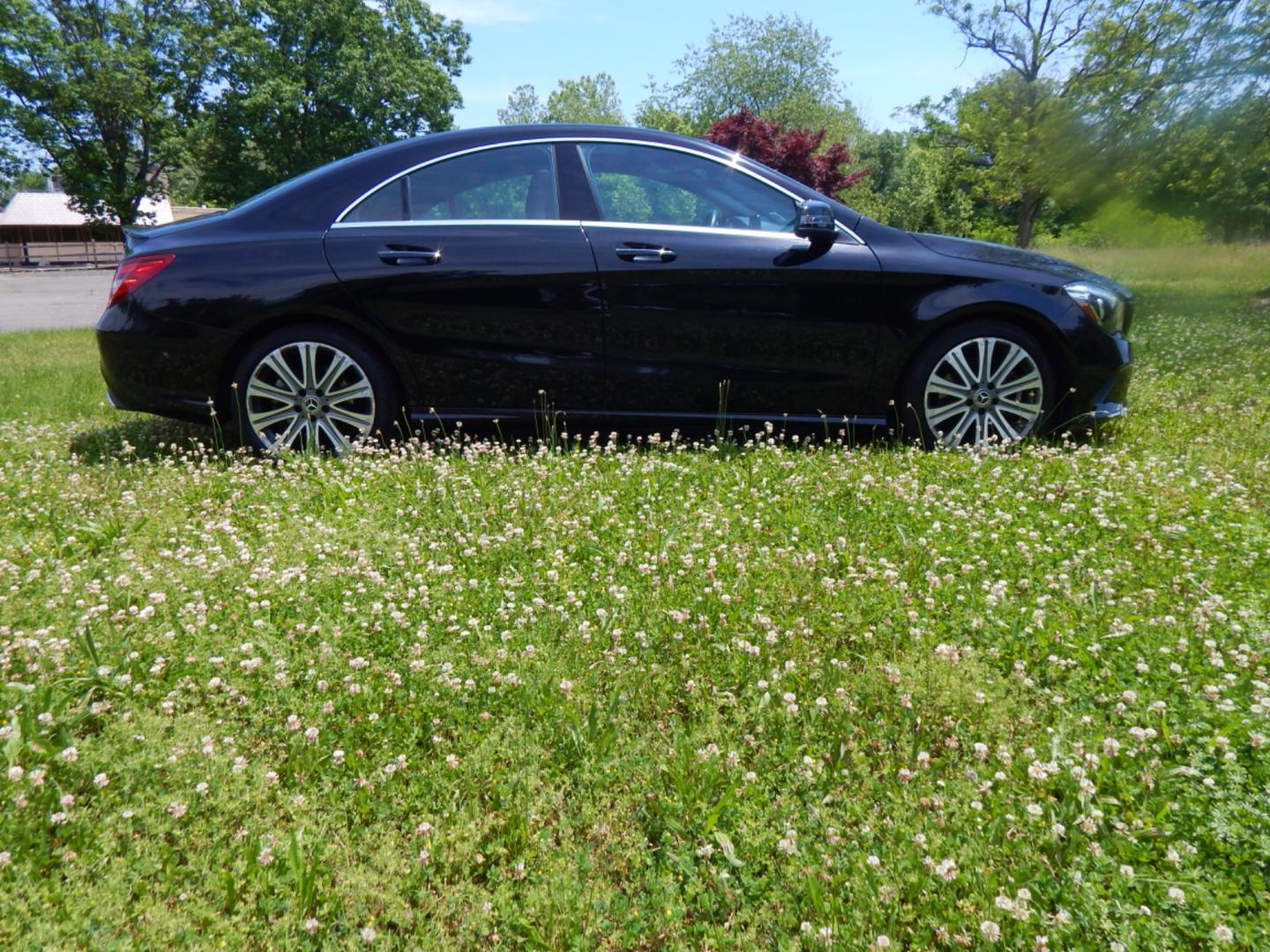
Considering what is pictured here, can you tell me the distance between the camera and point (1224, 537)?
3.56 m

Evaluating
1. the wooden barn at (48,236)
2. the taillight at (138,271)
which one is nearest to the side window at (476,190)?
the taillight at (138,271)

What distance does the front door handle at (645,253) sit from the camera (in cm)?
467

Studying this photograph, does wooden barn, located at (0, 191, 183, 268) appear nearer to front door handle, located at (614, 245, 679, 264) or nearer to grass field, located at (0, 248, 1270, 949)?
front door handle, located at (614, 245, 679, 264)

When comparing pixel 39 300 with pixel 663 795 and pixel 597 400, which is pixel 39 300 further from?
pixel 663 795

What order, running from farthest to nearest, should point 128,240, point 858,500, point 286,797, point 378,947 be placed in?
point 128,240 → point 858,500 → point 286,797 → point 378,947

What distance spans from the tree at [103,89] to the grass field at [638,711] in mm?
30861

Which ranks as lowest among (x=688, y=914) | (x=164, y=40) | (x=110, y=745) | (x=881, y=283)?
(x=688, y=914)

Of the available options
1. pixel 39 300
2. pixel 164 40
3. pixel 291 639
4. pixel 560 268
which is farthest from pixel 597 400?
pixel 164 40

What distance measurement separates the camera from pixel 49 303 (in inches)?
768

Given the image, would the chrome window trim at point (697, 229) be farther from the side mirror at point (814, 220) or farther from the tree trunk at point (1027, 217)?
the tree trunk at point (1027, 217)


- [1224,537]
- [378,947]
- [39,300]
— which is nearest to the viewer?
[378,947]

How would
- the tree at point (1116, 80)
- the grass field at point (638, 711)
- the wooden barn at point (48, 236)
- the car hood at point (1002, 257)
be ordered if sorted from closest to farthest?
the grass field at point (638, 711) → the car hood at point (1002, 257) → the tree at point (1116, 80) → the wooden barn at point (48, 236)

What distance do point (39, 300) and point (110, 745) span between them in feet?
74.6

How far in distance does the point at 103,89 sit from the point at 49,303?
1306cm
